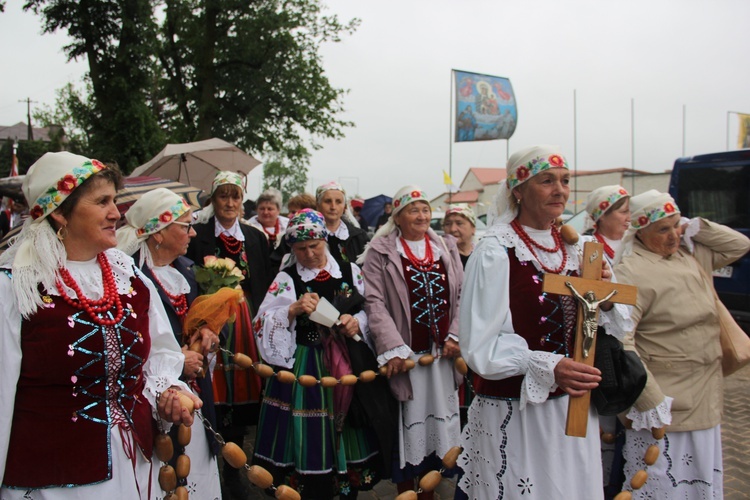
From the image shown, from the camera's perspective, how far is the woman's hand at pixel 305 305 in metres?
3.55

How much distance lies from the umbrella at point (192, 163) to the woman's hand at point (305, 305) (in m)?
5.55

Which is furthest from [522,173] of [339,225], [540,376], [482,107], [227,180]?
[482,107]

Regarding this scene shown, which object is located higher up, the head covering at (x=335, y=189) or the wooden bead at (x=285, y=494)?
the head covering at (x=335, y=189)

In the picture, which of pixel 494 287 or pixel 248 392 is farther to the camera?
pixel 248 392

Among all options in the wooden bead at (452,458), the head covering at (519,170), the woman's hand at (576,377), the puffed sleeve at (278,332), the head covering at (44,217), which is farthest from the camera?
the puffed sleeve at (278,332)

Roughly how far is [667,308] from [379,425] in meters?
1.97

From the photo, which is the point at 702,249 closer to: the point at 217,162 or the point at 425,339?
the point at 425,339

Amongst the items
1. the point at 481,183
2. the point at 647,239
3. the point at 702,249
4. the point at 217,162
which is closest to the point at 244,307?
the point at 647,239

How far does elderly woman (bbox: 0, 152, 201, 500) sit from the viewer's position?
76.3 inches

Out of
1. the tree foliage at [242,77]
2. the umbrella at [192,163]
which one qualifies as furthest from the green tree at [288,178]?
the umbrella at [192,163]

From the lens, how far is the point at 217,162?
8.79 m

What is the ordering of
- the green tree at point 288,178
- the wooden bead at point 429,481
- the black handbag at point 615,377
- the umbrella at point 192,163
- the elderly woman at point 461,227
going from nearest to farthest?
the black handbag at point 615,377, the wooden bead at point 429,481, the elderly woman at point 461,227, the umbrella at point 192,163, the green tree at point 288,178

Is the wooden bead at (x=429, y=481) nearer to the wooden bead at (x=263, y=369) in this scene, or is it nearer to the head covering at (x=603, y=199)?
the wooden bead at (x=263, y=369)

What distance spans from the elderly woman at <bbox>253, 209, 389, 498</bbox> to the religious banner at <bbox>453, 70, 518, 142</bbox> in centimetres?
1578
